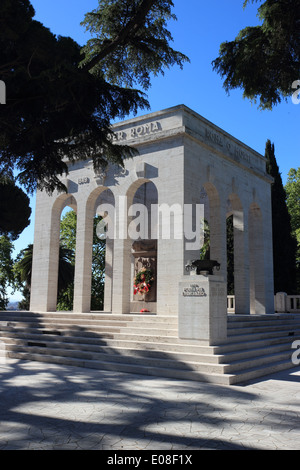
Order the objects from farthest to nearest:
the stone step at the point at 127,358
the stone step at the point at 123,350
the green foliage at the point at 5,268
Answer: the green foliage at the point at 5,268 → the stone step at the point at 123,350 → the stone step at the point at 127,358

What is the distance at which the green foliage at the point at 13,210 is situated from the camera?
21.8 metres

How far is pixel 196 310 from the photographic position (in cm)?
1061

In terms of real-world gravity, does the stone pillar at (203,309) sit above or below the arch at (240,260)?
below

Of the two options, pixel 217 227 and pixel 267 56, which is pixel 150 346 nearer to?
pixel 217 227

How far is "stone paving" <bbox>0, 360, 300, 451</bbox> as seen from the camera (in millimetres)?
5000

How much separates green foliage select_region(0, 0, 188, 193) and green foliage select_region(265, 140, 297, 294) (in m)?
19.6

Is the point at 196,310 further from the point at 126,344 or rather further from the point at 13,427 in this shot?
the point at 13,427

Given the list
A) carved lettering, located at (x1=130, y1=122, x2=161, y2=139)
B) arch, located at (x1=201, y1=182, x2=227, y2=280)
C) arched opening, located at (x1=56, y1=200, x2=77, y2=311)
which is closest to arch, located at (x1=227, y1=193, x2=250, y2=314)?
arch, located at (x1=201, y1=182, x2=227, y2=280)

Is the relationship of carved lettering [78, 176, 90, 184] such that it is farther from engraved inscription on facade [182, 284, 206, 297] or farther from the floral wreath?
engraved inscription on facade [182, 284, 206, 297]

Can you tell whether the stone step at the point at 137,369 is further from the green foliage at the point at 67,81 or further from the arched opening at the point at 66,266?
the arched opening at the point at 66,266

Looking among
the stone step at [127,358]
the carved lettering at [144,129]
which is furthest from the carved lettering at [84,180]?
the stone step at [127,358]

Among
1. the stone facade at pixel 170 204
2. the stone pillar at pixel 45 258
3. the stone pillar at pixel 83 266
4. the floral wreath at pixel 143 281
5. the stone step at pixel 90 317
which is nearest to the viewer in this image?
the stone step at pixel 90 317

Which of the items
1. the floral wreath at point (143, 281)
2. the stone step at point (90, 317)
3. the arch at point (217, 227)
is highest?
the arch at point (217, 227)

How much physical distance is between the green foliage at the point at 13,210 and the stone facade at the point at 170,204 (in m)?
3.76
